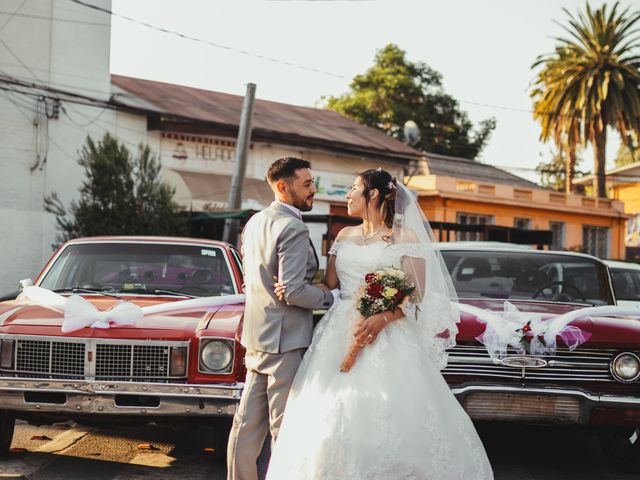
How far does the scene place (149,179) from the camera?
69.9 feet

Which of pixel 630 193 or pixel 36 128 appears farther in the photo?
pixel 630 193

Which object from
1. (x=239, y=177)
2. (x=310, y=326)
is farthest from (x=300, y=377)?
(x=239, y=177)

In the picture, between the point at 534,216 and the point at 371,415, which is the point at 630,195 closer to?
the point at 534,216

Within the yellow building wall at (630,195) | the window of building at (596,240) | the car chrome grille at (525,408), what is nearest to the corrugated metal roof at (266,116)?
the window of building at (596,240)

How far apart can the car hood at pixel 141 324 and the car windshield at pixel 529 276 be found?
2568 millimetres

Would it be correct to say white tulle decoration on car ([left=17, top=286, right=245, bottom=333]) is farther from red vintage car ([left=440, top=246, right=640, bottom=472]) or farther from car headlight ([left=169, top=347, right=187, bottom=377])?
red vintage car ([left=440, top=246, right=640, bottom=472])

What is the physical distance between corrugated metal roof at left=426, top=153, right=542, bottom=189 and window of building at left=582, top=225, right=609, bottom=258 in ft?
16.1

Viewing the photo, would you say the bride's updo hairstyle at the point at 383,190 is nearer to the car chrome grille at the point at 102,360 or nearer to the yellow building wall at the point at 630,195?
the car chrome grille at the point at 102,360

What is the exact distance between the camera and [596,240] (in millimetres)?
46062

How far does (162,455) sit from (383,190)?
2.92 m

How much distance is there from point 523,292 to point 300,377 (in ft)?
12.5

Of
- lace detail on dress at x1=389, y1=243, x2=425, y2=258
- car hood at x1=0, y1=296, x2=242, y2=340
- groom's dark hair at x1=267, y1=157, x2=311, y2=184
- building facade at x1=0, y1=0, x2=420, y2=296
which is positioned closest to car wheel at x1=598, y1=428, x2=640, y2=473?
lace detail on dress at x1=389, y1=243, x2=425, y2=258

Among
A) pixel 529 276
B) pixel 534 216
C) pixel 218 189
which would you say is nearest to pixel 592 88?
pixel 534 216

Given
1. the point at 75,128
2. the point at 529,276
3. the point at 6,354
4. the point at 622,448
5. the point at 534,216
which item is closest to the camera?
the point at 6,354
